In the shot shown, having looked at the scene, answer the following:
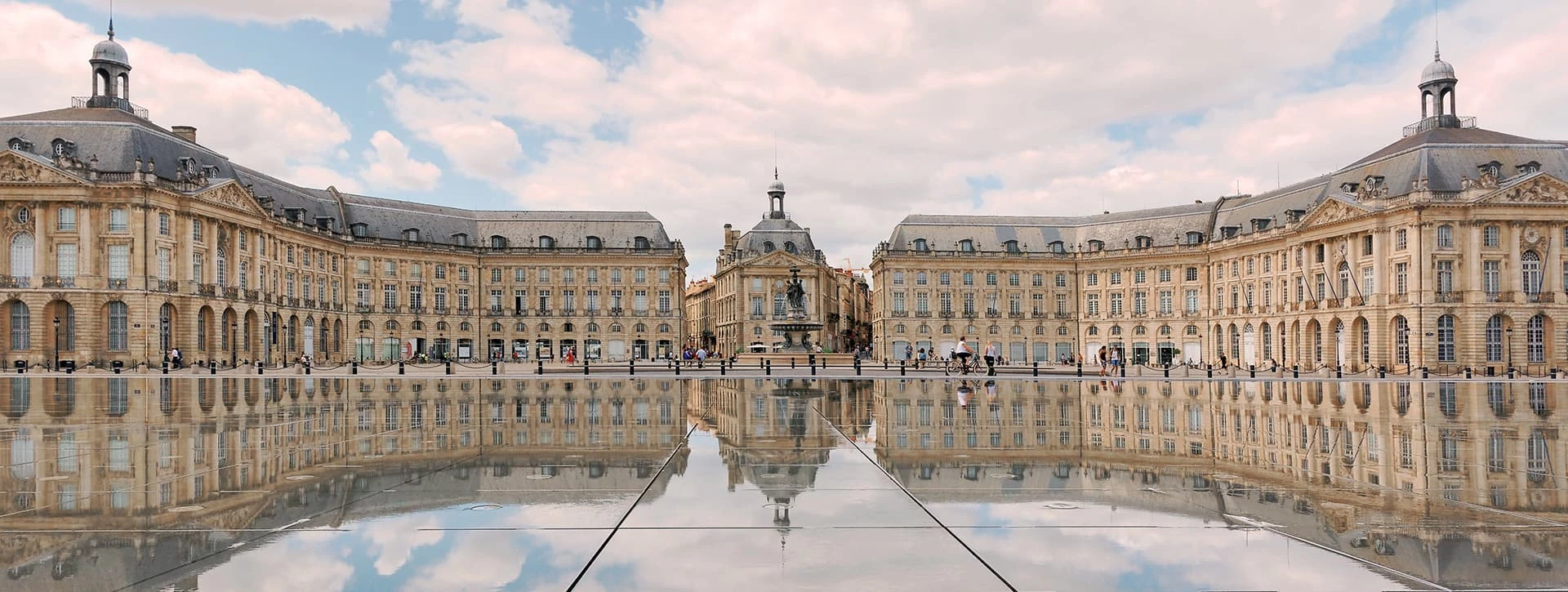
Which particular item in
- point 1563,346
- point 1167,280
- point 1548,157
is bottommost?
point 1563,346

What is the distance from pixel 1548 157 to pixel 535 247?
7916 cm

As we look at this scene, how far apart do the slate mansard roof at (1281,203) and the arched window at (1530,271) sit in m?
4.89

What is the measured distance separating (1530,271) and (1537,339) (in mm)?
4209

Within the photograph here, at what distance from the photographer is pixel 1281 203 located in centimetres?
7606

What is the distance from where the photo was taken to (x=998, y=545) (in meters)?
7.25

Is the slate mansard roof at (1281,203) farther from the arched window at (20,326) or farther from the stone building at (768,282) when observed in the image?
the arched window at (20,326)

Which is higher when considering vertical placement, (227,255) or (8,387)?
(227,255)

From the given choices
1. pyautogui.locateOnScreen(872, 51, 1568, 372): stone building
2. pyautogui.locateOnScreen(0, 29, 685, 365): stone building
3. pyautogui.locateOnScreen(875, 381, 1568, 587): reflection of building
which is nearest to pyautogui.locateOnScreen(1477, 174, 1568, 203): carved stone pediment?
pyautogui.locateOnScreen(872, 51, 1568, 372): stone building

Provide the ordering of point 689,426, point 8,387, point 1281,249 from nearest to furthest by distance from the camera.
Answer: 1. point 689,426
2. point 8,387
3. point 1281,249

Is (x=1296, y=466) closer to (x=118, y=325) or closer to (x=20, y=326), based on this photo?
(x=118, y=325)

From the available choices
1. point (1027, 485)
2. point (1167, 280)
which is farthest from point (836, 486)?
point (1167, 280)

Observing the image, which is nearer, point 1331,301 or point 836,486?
point 836,486

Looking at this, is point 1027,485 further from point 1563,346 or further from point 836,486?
point 1563,346

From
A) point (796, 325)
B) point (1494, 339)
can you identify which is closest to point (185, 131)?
point (796, 325)
